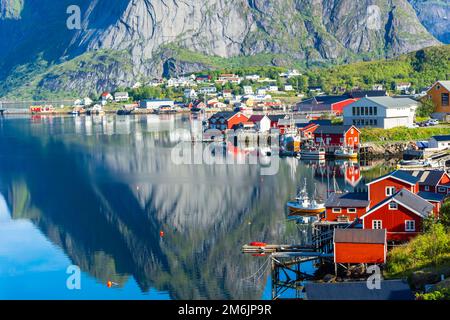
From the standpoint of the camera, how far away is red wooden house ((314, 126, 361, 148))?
36.0m

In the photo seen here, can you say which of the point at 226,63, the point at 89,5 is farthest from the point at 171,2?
the point at 89,5

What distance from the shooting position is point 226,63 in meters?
128

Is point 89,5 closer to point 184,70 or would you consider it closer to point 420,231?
point 184,70

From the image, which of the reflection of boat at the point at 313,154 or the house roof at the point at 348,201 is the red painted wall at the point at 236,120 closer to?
the reflection of boat at the point at 313,154

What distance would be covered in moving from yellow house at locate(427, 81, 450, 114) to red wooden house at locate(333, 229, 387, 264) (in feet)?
94.5

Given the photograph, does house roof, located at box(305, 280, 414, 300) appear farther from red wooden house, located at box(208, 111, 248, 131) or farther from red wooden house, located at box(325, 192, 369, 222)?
red wooden house, located at box(208, 111, 248, 131)

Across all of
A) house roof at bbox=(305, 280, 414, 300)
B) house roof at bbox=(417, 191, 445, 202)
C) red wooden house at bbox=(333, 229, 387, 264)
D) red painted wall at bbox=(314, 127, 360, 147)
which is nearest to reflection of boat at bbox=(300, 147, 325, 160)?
red painted wall at bbox=(314, 127, 360, 147)

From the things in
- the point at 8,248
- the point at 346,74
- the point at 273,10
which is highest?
the point at 273,10

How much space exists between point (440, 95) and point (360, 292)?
33.0 m

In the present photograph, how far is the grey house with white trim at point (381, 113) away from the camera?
38.8 meters

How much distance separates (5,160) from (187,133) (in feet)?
53.4

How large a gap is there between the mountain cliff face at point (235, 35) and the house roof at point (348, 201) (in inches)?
4254

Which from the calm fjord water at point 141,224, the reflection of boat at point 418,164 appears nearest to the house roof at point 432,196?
the calm fjord water at point 141,224

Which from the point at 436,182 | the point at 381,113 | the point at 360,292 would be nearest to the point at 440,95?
the point at 381,113
